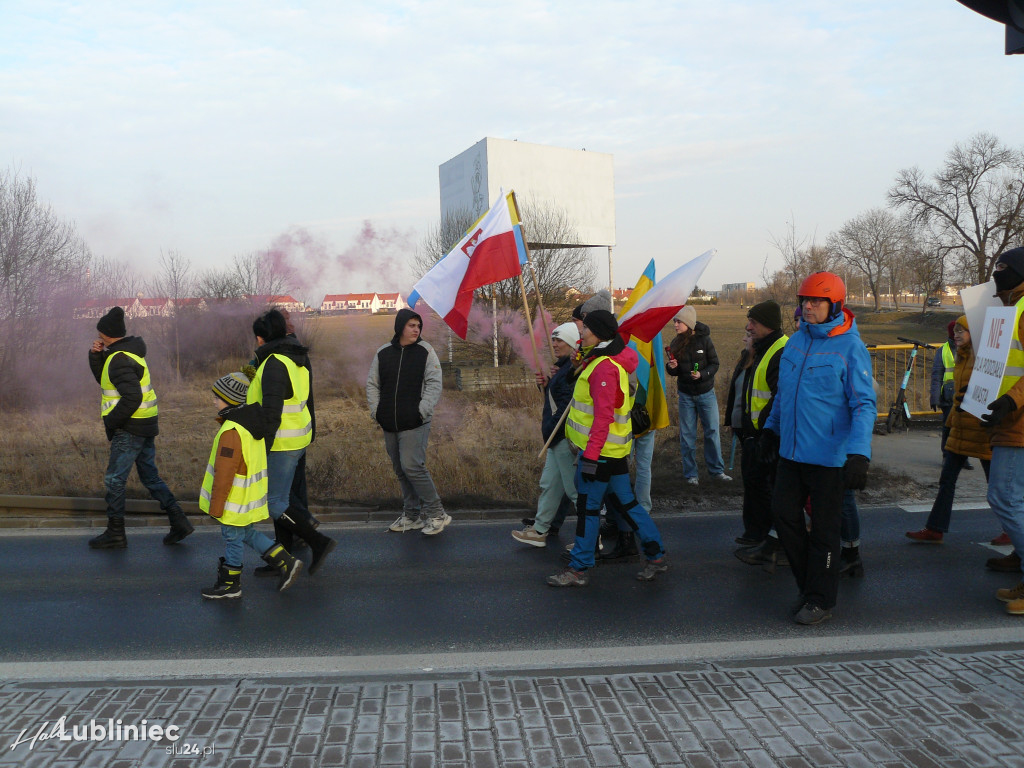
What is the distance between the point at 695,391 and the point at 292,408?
4.83 m

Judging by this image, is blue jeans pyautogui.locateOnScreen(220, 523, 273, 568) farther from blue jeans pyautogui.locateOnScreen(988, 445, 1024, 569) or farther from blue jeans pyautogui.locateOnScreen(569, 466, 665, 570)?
blue jeans pyautogui.locateOnScreen(988, 445, 1024, 569)

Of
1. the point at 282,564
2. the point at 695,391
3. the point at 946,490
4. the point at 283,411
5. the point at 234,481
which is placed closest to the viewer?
the point at 234,481

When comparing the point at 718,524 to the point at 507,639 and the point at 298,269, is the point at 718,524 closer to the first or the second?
the point at 507,639

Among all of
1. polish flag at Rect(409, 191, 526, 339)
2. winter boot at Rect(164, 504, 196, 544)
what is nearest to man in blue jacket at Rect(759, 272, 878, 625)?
polish flag at Rect(409, 191, 526, 339)

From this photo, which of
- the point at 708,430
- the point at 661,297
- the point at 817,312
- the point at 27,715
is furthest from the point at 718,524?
the point at 27,715

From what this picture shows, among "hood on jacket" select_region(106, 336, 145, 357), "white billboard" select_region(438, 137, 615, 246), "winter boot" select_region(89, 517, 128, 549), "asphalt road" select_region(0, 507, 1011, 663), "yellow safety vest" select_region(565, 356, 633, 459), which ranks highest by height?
"white billboard" select_region(438, 137, 615, 246)

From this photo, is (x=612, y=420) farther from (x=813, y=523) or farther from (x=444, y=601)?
(x=444, y=601)

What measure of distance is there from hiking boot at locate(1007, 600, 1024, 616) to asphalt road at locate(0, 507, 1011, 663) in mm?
68

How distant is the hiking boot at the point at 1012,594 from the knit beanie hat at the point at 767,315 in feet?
7.39

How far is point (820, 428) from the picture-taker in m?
4.59

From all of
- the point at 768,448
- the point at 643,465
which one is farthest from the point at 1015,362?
the point at 643,465

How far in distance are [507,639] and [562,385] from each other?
91.9 inches

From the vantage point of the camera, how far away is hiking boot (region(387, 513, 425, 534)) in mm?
7074

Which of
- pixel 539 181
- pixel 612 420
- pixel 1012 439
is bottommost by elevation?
pixel 1012 439
